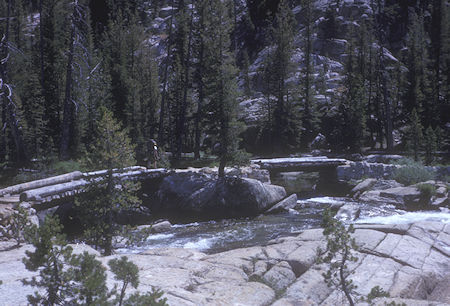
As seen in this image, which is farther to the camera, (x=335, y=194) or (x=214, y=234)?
(x=335, y=194)

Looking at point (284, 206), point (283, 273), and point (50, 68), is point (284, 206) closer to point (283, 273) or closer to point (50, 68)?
point (283, 273)

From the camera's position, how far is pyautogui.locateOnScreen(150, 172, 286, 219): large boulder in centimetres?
1762

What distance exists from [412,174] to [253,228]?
37.7 ft

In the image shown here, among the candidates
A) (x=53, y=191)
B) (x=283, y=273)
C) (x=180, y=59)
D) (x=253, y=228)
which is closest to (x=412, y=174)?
(x=253, y=228)

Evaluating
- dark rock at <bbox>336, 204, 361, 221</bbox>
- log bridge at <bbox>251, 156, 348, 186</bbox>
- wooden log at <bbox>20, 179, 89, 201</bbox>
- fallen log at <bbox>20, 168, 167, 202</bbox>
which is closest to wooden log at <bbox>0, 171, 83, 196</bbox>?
fallen log at <bbox>20, 168, 167, 202</bbox>

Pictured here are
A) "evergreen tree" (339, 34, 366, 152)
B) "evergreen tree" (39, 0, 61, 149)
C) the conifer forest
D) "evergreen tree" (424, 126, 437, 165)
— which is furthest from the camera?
"evergreen tree" (339, 34, 366, 152)

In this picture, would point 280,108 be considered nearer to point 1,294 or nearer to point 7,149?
point 7,149

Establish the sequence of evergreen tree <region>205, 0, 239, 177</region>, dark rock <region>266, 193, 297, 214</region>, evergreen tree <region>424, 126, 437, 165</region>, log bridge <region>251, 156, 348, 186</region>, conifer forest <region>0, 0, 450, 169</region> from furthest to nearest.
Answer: conifer forest <region>0, 0, 450, 169</region>
log bridge <region>251, 156, 348, 186</region>
evergreen tree <region>424, 126, 437, 165</region>
evergreen tree <region>205, 0, 239, 177</region>
dark rock <region>266, 193, 297, 214</region>

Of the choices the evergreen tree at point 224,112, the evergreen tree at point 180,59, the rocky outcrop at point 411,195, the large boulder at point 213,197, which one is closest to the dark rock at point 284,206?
the large boulder at point 213,197

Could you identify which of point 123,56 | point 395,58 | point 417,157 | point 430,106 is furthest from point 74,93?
point 395,58

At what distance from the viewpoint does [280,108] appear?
35.8 meters

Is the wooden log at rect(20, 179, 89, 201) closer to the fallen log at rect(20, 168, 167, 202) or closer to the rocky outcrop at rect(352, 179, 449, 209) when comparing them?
the fallen log at rect(20, 168, 167, 202)

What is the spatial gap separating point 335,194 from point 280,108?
50.8ft

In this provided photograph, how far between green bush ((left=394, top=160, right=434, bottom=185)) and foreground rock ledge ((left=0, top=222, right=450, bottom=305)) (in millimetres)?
10816
